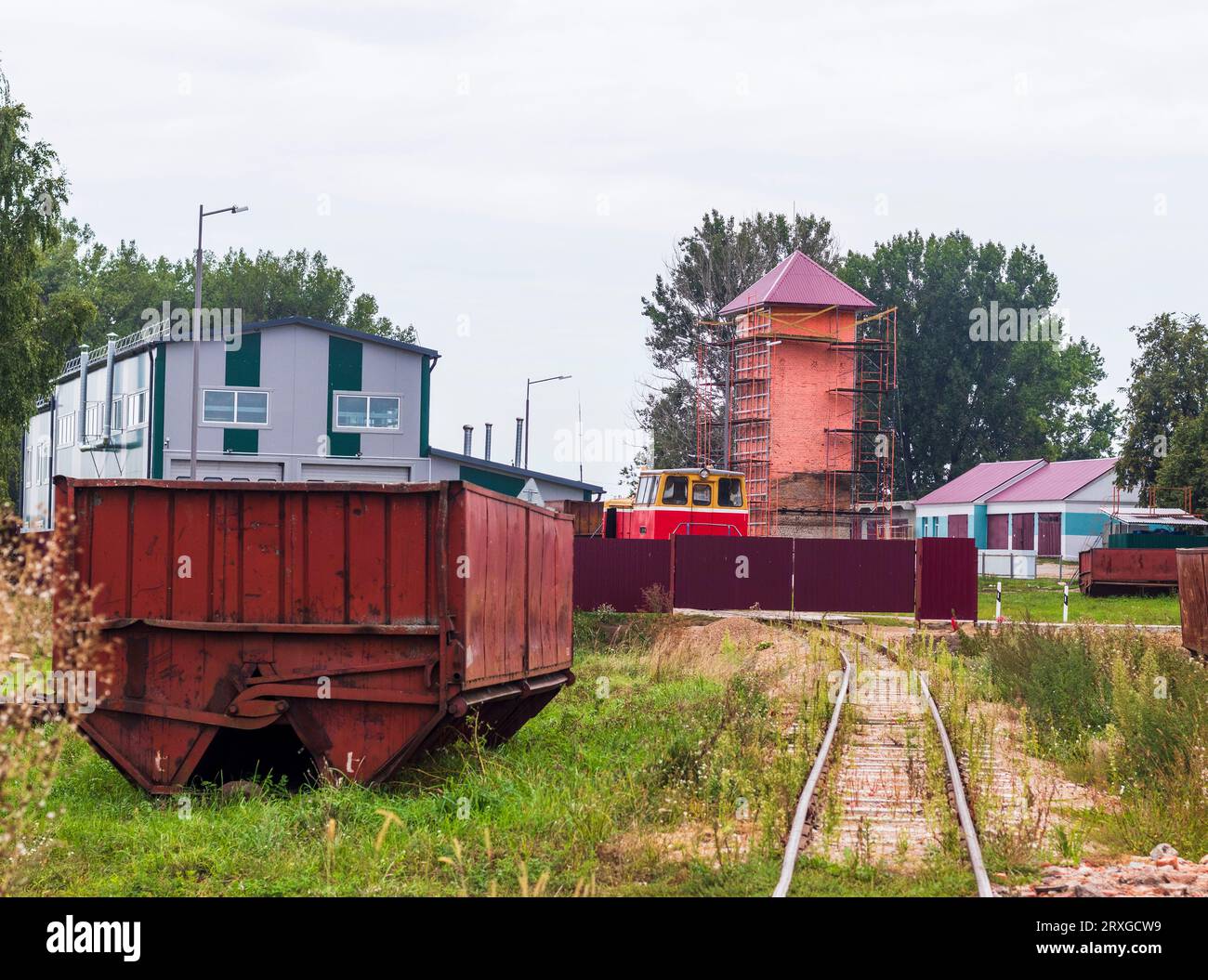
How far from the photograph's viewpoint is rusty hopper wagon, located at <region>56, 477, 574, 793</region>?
10.8m

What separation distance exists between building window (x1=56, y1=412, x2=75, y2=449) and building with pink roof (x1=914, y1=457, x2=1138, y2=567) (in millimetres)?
38527

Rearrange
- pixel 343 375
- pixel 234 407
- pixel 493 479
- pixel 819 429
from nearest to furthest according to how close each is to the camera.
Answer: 1. pixel 234 407
2. pixel 343 375
3. pixel 493 479
4. pixel 819 429

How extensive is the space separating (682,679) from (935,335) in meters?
71.6

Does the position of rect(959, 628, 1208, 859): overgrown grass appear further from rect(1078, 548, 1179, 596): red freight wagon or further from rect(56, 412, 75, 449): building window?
rect(56, 412, 75, 449): building window

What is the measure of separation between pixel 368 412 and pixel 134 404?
27.2ft

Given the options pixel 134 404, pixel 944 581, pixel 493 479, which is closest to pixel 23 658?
pixel 944 581

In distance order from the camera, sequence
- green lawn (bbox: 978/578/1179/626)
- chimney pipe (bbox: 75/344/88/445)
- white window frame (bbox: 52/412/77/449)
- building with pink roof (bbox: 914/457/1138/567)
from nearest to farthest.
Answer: green lawn (bbox: 978/578/1179/626)
chimney pipe (bbox: 75/344/88/445)
white window frame (bbox: 52/412/77/449)
building with pink roof (bbox: 914/457/1138/567)

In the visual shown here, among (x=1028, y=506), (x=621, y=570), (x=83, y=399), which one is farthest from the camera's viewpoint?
(x=1028, y=506)

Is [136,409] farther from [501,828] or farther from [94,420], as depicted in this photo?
[501,828]

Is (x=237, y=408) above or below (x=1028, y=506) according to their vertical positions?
above

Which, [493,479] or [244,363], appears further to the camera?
[493,479]

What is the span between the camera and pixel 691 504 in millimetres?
33219

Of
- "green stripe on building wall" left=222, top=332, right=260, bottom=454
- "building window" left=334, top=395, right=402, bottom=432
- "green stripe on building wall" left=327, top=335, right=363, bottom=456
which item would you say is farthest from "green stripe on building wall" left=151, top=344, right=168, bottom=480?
"building window" left=334, top=395, right=402, bottom=432
